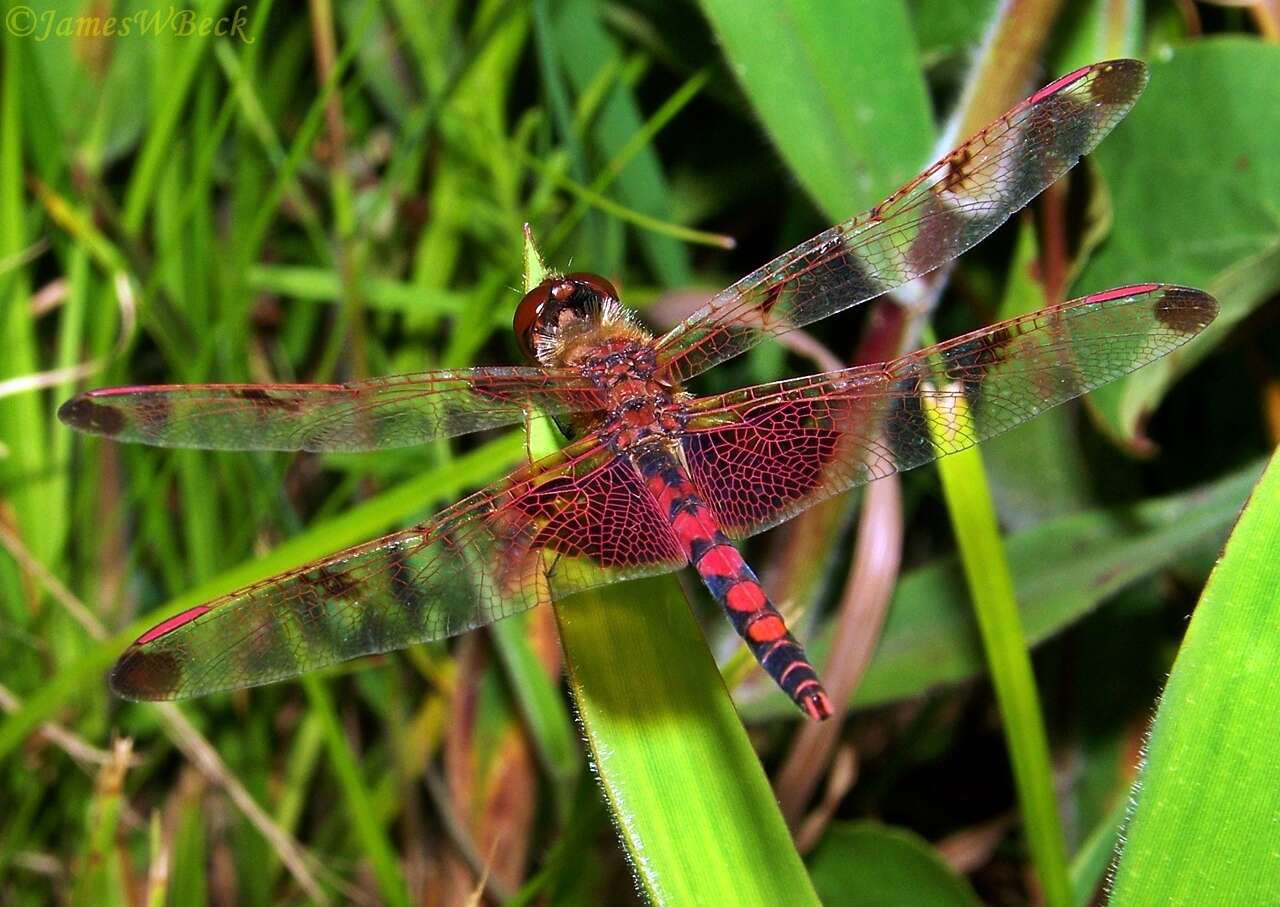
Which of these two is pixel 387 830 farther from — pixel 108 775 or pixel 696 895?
pixel 696 895

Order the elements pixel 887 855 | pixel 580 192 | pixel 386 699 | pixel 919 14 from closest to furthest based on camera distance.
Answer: pixel 887 855 < pixel 580 192 < pixel 919 14 < pixel 386 699

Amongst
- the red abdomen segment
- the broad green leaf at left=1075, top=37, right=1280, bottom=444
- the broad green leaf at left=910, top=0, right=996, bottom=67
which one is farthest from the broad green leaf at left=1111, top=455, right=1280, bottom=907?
the broad green leaf at left=910, top=0, right=996, bottom=67

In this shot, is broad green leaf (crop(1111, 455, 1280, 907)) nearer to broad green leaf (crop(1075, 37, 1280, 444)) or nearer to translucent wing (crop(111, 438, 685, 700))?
translucent wing (crop(111, 438, 685, 700))

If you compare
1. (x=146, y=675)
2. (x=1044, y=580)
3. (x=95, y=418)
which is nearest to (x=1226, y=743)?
(x=1044, y=580)

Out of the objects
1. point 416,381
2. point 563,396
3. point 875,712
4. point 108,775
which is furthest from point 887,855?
point 108,775

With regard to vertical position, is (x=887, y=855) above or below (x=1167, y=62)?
below

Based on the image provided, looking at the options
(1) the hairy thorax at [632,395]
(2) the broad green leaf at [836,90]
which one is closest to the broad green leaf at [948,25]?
(2) the broad green leaf at [836,90]

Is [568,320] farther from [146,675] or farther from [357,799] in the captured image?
[357,799]
